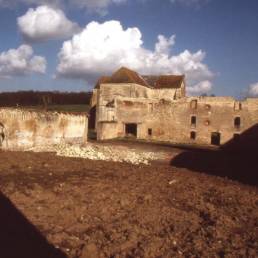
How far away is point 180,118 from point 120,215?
1247 inches

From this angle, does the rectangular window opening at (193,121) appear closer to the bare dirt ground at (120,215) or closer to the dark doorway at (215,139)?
the dark doorway at (215,139)

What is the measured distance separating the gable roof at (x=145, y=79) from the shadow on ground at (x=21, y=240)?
4033cm

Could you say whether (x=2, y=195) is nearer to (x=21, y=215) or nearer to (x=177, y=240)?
(x=21, y=215)

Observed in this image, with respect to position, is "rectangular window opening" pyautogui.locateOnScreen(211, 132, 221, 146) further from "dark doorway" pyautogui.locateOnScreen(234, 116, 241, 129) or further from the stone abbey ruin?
"dark doorway" pyautogui.locateOnScreen(234, 116, 241, 129)

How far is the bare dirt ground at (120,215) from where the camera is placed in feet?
25.2

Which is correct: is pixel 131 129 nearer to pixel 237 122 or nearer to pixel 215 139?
pixel 215 139

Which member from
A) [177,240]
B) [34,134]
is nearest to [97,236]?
[177,240]

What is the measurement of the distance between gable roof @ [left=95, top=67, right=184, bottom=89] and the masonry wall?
22.1m

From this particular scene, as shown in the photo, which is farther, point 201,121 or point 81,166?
point 201,121

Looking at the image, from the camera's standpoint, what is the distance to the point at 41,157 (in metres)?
19.6

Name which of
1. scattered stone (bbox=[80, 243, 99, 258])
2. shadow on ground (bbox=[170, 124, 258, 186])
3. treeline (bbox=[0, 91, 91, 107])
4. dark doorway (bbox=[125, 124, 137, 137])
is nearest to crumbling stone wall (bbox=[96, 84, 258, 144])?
dark doorway (bbox=[125, 124, 137, 137])

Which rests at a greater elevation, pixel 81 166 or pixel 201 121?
pixel 201 121

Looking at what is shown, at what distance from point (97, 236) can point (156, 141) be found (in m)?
32.7

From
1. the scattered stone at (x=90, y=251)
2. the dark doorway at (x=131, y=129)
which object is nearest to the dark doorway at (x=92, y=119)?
the dark doorway at (x=131, y=129)
